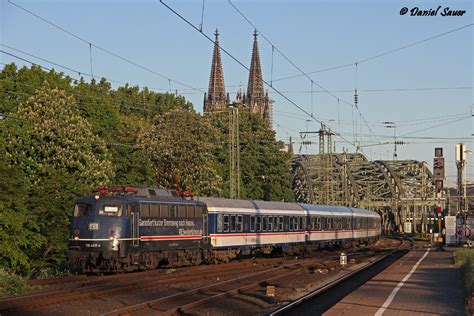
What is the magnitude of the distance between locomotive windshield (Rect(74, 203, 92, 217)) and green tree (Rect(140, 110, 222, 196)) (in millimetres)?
41130

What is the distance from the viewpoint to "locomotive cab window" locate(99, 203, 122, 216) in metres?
32.9

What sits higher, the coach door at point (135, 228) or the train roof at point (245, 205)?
the train roof at point (245, 205)

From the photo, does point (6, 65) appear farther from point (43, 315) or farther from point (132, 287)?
point (43, 315)

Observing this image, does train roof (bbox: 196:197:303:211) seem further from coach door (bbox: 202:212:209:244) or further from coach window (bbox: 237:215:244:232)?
coach door (bbox: 202:212:209:244)

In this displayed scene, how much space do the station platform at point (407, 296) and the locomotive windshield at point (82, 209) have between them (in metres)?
11.8

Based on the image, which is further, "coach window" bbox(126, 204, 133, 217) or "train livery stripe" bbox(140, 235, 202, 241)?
"train livery stripe" bbox(140, 235, 202, 241)

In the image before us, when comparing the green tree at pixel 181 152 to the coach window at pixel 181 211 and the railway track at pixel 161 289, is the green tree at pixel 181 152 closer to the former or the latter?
the railway track at pixel 161 289

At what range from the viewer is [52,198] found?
156ft

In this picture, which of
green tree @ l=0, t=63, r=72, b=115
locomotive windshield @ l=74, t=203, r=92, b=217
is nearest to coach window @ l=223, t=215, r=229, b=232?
locomotive windshield @ l=74, t=203, r=92, b=217

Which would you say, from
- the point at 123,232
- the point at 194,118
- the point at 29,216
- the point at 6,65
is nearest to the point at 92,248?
the point at 123,232

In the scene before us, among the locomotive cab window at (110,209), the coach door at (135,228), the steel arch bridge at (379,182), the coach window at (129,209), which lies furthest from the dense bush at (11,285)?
the steel arch bridge at (379,182)

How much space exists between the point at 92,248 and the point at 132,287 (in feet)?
18.8

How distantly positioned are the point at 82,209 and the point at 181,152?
43686 mm

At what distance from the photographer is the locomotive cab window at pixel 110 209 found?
108 feet
